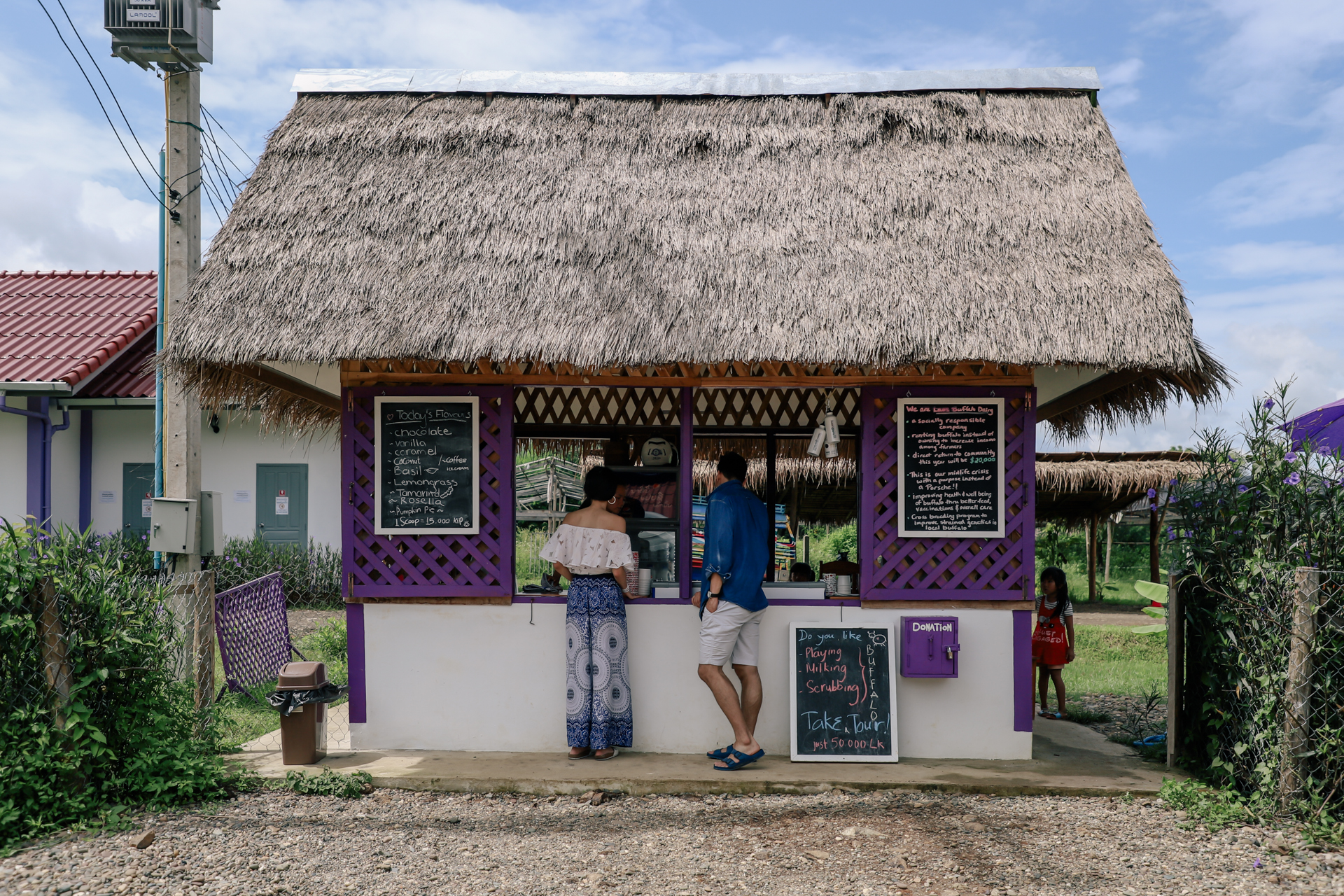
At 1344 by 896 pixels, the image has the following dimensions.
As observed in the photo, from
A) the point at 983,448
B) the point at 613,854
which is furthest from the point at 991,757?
the point at 613,854

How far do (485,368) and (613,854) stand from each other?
285 centimetres

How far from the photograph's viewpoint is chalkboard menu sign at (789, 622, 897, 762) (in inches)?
202

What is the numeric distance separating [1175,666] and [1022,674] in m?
0.83

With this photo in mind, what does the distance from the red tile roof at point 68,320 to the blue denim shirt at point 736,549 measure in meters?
8.99

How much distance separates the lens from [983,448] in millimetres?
5246

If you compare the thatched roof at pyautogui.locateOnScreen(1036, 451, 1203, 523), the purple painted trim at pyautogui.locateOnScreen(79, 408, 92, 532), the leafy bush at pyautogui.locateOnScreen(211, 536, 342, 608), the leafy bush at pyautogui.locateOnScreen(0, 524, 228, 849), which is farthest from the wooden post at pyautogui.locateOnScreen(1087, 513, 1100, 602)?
the purple painted trim at pyautogui.locateOnScreen(79, 408, 92, 532)

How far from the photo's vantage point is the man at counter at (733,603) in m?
4.95

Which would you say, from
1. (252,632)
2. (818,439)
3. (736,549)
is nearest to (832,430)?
(818,439)

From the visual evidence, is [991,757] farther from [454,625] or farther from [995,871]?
[454,625]

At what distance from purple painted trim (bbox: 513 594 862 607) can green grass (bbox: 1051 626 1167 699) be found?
10.9 feet

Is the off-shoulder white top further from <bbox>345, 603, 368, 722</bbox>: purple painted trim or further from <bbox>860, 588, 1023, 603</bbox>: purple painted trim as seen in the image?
<bbox>860, 588, 1023, 603</bbox>: purple painted trim

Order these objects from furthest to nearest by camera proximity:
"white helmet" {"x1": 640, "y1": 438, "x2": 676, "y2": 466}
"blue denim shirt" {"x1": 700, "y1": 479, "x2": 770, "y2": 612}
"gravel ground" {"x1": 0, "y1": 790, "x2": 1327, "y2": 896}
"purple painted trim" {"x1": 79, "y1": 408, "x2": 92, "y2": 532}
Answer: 1. "purple painted trim" {"x1": 79, "y1": 408, "x2": 92, "y2": 532}
2. "white helmet" {"x1": 640, "y1": 438, "x2": 676, "y2": 466}
3. "blue denim shirt" {"x1": 700, "y1": 479, "x2": 770, "y2": 612}
4. "gravel ground" {"x1": 0, "y1": 790, "x2": 1327, "y2": 896}

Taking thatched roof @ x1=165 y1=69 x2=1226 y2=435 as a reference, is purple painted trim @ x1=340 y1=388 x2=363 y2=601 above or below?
below

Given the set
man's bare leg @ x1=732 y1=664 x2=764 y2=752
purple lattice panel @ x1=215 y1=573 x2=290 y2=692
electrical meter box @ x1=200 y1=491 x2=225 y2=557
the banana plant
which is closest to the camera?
man's bare leg @ x1=732 y1=664 x2=764 y2=752
